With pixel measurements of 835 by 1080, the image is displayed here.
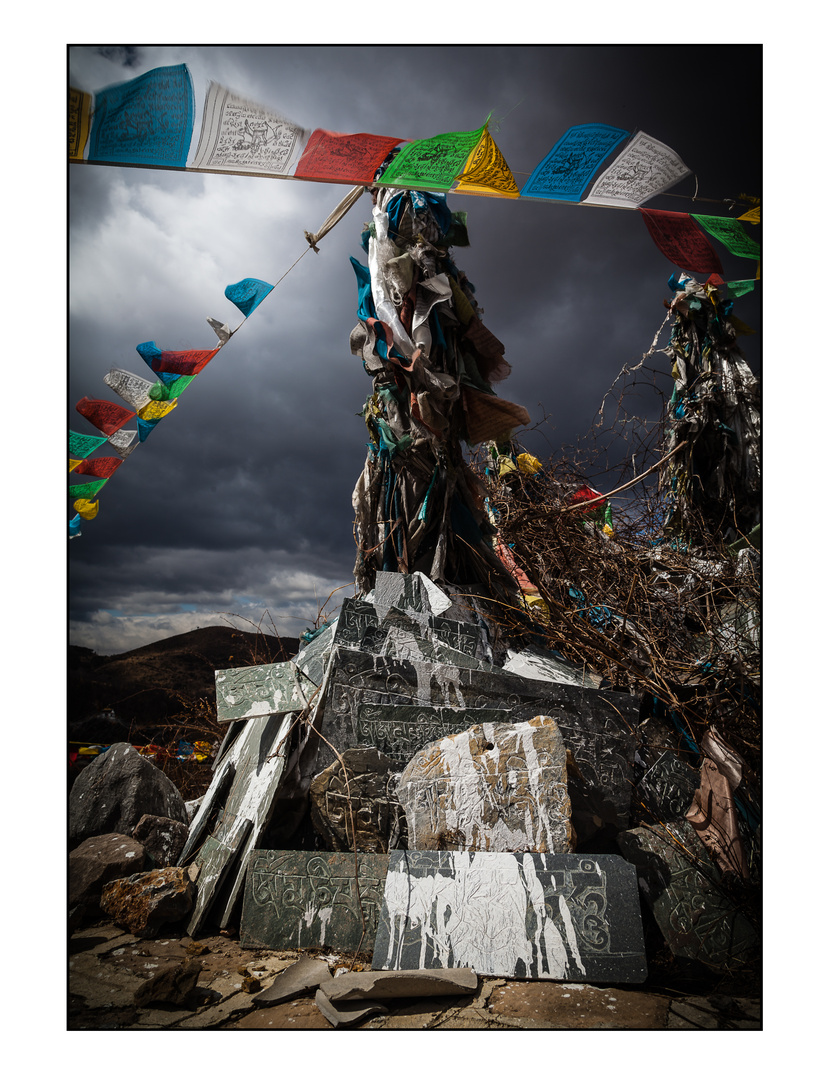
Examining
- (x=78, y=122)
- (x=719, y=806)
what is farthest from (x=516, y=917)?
(x=78, y=122)

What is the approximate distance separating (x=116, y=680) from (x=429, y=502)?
1.72 meters

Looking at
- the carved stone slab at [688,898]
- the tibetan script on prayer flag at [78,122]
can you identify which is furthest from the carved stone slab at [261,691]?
the tibetan script on prayer flag at [78,122]

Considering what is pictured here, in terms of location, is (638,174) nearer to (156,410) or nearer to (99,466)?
(156,410)

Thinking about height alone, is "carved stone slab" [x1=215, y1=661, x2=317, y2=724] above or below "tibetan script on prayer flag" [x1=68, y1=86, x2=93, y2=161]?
below

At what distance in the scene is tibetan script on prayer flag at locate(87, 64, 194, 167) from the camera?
1.76 metres

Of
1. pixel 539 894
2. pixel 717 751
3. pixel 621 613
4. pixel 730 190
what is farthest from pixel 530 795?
pixel 730 190

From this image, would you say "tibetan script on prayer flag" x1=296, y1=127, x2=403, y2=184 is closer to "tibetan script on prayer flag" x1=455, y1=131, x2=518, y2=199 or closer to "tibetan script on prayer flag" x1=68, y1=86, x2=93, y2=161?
"tibetan script on prayer flag" x1=455, y1=131, x2=518, y2=199

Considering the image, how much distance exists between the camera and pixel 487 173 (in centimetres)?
214

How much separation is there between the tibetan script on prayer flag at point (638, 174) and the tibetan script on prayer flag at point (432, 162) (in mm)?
510

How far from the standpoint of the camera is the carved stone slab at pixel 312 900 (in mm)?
1743

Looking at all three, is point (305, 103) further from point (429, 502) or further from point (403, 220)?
point (429, 502)

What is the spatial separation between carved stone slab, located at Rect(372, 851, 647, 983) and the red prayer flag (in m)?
2.03

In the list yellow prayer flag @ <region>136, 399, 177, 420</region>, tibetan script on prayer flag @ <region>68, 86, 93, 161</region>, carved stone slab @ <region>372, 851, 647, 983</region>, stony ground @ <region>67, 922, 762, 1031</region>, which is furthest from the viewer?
yellow prayer flag @ <region>136, 399, 177, 420</region>

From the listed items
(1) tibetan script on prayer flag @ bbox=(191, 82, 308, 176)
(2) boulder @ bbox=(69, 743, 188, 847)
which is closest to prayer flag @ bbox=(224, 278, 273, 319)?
(1) tibetan script on prayer flag @ bbox=(191, 82, 308, 176)
